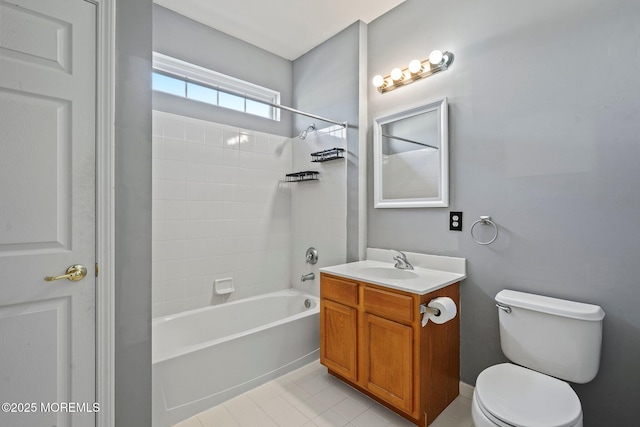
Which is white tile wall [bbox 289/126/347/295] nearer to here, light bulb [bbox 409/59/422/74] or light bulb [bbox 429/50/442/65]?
light bulb [bbox 409/59/422/74]

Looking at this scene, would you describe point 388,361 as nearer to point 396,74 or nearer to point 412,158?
point 412,158

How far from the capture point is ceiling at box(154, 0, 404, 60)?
2271 mm

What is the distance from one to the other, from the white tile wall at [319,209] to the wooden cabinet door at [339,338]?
618mm

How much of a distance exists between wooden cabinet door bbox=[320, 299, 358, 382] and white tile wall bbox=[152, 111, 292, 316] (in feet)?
3.44

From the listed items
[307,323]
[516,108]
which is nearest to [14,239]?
[307,323]

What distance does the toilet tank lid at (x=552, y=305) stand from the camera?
129 cm

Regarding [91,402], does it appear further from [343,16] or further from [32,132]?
[343,16]

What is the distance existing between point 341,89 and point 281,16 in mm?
776

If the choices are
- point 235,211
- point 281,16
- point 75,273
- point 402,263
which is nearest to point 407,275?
point 402,263

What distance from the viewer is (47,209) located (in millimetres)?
1141

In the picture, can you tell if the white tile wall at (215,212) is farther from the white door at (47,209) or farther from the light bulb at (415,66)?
the light bulb at (415,66)

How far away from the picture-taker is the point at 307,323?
2.30 meters

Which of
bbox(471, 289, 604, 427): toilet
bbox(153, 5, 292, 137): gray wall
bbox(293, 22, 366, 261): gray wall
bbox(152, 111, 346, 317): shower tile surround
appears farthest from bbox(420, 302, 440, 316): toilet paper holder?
bbox(153, 5, 292, 137): gray wall

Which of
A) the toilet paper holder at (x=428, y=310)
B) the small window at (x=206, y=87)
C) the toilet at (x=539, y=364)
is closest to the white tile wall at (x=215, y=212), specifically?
the small window at (x=206, y=87)
